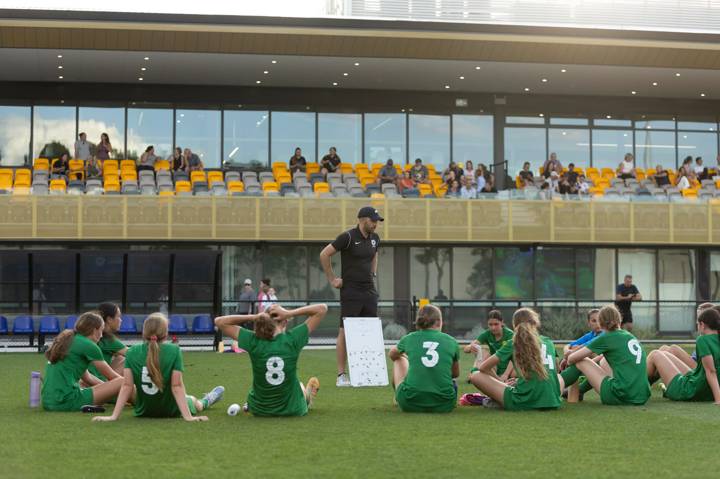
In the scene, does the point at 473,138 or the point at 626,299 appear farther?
the point at 473,138

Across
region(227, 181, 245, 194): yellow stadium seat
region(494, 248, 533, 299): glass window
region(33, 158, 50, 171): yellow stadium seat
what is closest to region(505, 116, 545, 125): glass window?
region(494, 248, 533, 299): glass window

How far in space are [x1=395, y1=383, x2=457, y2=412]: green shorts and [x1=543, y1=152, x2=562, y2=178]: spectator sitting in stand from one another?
88.2ft

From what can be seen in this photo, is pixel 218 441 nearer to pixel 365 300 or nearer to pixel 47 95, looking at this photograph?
pixel 365 300

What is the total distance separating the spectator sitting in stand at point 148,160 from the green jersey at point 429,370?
25.6 meters

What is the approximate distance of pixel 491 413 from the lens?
10.6 metres

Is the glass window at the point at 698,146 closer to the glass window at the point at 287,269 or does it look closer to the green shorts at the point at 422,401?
the glass window at the point at 287,269

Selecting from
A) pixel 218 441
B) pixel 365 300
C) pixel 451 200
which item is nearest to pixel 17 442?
pixel 218 441

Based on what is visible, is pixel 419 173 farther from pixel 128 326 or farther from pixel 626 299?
pixel 128 326

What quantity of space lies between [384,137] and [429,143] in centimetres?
158

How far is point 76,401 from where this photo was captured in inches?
429

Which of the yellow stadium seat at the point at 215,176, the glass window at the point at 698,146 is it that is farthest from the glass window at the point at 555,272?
the yellow stadium seat at the point at 215,176

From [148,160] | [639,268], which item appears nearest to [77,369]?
[148,160]

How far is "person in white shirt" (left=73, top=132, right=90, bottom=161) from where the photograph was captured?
1431 inches

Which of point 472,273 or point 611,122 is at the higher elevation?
point 611,122
